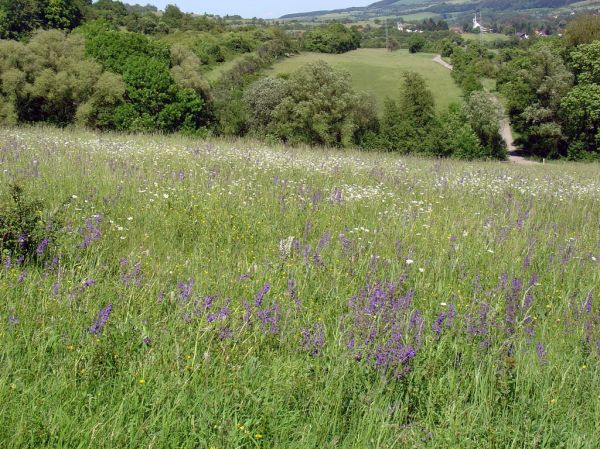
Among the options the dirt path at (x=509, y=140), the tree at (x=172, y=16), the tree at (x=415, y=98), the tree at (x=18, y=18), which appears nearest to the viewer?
the dirt path at (x=509, y=140)

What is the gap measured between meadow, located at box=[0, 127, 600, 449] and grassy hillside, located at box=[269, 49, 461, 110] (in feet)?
193

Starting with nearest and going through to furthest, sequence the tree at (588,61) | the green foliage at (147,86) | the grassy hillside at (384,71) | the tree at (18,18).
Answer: the green foliage at (147,86)
the tree at (588,61)
the tree at (18,18)
the grassy hillside at (384,71)

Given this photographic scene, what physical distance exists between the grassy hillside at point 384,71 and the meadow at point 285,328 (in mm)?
58881

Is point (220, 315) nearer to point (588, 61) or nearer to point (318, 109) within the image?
point (318, 109)

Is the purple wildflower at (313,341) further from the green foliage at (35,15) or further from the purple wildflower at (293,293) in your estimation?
the green foliage at (35,15)

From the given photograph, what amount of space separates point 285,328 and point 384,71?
8176 centimetres

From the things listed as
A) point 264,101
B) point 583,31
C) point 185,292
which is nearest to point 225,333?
point 185,292

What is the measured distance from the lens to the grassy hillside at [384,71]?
71.3 metres

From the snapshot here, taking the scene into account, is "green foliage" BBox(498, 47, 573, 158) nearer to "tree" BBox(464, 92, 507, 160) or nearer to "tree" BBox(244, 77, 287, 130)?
"tree" BBox(464, 92, 507, 160)

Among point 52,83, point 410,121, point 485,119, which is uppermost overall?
point 52,83

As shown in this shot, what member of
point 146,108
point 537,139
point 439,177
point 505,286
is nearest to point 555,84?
point 537,139

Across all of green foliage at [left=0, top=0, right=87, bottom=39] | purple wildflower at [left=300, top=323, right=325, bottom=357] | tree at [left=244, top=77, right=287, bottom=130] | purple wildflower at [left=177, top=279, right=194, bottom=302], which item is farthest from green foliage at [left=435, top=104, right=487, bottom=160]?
green foliage at [left=0, top=0, right=87, bottom=39]

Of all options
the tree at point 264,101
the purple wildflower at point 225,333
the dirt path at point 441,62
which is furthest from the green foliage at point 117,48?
the dirt path at point 441,62

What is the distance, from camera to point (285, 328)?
3.77 metres
